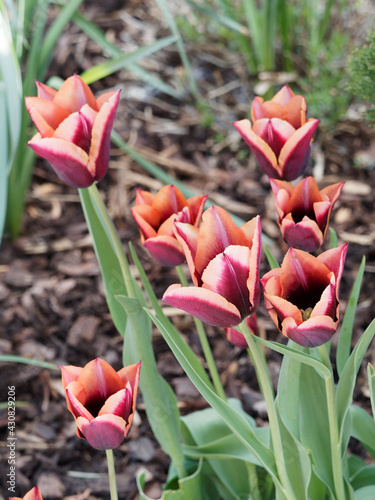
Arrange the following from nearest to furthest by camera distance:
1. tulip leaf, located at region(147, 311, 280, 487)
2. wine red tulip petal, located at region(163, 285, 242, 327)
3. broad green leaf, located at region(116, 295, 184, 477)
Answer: wine red tulip petal, located at region(163, 285, 242, 327) < tulip leaf, located at region(147, 311, 280, 487) < broad green leaf, located at region(116, 295, 184, 477)

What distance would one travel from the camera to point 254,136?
712 mm

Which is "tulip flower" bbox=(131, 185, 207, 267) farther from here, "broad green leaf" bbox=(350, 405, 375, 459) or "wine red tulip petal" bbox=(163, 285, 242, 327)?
"broad green leaf" bbox=(350, 405, 375, 459)

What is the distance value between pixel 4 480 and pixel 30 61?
991 millimetres

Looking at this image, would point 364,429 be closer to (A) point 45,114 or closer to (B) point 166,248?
(B) point 166,248

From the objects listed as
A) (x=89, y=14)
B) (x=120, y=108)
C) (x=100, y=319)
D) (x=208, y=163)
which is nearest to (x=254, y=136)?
(x=100, y=319)

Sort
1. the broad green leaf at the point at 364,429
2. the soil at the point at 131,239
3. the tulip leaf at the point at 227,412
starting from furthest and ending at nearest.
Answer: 1. the soil at the point at 131,239
2. the broad green leaf at the point at 364,429
3. the tulip leaf at the point at 227,412

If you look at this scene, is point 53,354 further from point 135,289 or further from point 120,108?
point 120,108

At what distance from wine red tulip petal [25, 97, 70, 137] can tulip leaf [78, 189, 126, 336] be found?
12 cm

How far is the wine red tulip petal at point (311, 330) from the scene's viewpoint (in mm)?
563

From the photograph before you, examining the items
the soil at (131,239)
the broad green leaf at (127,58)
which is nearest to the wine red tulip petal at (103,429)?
the soil at (131,239)

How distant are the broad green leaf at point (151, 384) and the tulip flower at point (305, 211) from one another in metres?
0.20

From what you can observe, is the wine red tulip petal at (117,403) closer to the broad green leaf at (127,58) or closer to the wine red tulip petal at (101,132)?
the wine red tulip petal at (101,132)

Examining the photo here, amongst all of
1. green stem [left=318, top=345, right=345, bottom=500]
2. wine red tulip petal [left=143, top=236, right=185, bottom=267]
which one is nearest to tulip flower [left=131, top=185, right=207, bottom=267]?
wine red tulip petal [left=143, top=236, right=185, bottom=267]

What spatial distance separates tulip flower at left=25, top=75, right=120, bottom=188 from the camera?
67 centimetres
